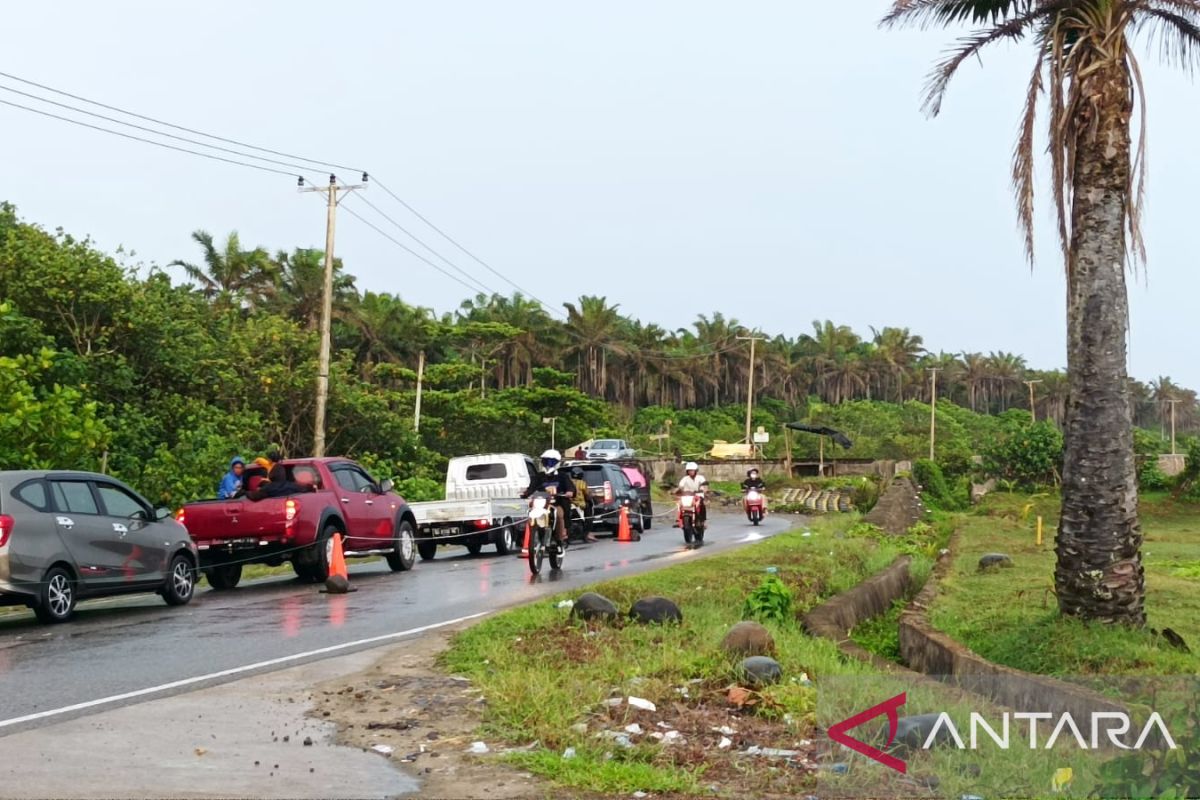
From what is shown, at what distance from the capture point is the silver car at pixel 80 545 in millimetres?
13328

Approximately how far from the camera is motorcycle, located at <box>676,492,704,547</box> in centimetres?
2869

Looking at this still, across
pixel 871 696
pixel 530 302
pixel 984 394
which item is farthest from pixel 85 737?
pixel 984 394

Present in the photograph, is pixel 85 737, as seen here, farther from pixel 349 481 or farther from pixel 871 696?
pixel 349 481

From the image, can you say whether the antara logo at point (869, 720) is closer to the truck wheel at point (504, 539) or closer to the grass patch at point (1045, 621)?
the grass patch at point (1045, 621)

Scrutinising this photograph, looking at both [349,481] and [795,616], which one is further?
[349,481]

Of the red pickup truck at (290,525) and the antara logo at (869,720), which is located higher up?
the red pickup truck at (290,525)

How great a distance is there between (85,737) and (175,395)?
81.7 ft

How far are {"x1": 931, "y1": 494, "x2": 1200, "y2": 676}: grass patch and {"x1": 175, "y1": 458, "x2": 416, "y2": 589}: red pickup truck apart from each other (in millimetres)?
8640

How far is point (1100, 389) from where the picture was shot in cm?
1197

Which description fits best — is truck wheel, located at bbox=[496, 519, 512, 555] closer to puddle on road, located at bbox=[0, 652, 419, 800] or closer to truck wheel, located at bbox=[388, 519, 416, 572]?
truck wheel, located at bbox=[388, 519, 416, 572]

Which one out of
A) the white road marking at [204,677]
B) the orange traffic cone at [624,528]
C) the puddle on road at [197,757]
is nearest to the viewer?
the puddle on road at [197,757]

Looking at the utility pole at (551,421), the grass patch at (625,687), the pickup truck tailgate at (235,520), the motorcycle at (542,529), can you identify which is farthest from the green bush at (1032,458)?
the grass patch at (625,687)

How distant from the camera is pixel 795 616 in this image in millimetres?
13844

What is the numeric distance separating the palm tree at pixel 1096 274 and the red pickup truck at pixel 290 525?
34.1 ft
